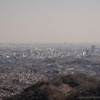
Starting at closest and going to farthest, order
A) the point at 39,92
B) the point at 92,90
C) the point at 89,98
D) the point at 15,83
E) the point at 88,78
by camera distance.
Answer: the point at 89,98, the point at 92,90, the point at 39,92, the point at 88,78, the point at 15,83

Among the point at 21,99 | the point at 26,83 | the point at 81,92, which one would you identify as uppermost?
the point at 81,92

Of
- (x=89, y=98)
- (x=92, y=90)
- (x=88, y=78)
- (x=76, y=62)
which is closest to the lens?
(x=89, y=98)

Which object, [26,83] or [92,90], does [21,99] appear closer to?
[92,90]

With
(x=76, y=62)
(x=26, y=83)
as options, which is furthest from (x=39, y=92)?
(x=76, y=62)

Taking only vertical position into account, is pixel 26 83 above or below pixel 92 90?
below

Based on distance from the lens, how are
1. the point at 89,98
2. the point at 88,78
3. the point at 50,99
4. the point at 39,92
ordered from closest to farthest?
the point at 89,98 < the point at 50,99 < the point at 39,92 < the point at 88,78

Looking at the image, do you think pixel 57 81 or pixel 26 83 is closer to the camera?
pixel 57 81

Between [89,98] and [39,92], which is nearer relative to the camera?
[89,98]

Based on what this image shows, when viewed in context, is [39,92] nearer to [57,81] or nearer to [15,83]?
[57,81]

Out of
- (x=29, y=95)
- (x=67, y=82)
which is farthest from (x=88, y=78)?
(x=29, y=95)

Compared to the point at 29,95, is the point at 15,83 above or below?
below
